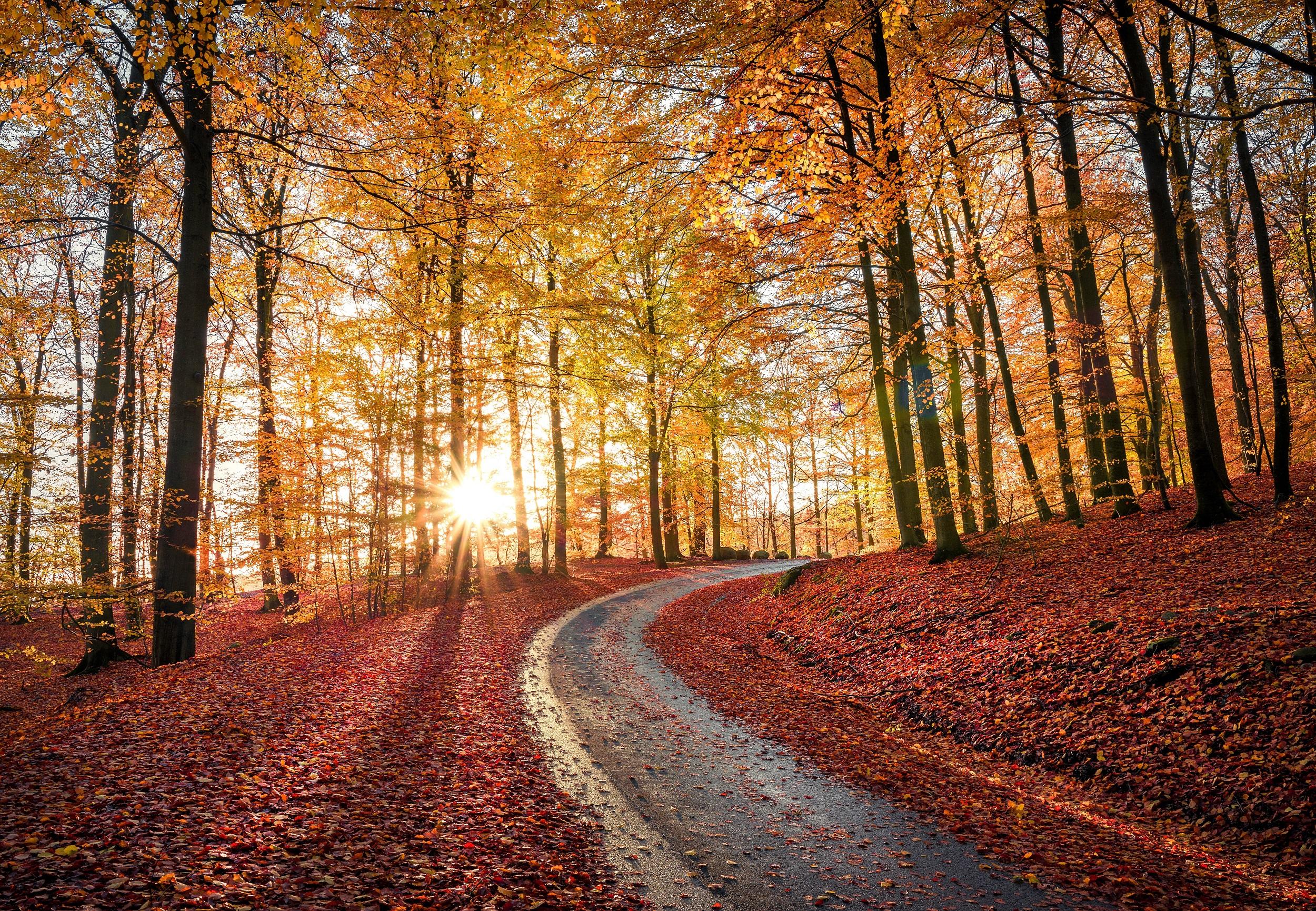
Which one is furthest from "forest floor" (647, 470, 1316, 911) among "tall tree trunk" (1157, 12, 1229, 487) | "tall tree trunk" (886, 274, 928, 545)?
"tall tree trunk" (886, 274, 928, 545)

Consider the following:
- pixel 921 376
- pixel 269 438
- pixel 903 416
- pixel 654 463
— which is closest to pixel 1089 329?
pixel 921 376

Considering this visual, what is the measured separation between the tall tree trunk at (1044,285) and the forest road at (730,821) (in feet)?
30.5

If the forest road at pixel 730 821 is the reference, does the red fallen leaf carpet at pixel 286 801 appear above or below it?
above

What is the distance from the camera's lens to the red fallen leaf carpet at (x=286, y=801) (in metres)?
3.14

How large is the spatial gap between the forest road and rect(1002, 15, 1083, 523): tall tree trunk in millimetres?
9288

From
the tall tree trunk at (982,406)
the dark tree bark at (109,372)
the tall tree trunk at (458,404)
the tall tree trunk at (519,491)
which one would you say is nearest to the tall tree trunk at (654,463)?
the tall tree trunk at (519,491)

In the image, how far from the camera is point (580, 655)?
10055 millimetres

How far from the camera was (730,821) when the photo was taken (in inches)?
189

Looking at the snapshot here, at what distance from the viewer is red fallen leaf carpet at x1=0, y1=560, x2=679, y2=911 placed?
3.14 meters

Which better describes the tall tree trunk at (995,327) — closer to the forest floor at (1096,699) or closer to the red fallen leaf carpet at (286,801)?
the forest floor at (1096,699)

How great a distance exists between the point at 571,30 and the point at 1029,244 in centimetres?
1089

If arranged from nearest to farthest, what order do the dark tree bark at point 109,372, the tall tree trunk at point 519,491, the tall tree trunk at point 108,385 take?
the dark tree bark at point 109,372
the tall tree trunk at point 108,385
the tall tree trunk at point 519,491

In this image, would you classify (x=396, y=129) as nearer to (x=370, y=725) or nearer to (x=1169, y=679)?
(x=370, y=725)

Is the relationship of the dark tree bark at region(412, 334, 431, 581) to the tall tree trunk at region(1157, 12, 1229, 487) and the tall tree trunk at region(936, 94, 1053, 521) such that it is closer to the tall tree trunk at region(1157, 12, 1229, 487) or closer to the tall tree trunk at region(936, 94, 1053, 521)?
the tall tree trunk at region(936, 94, 1053, 521)
